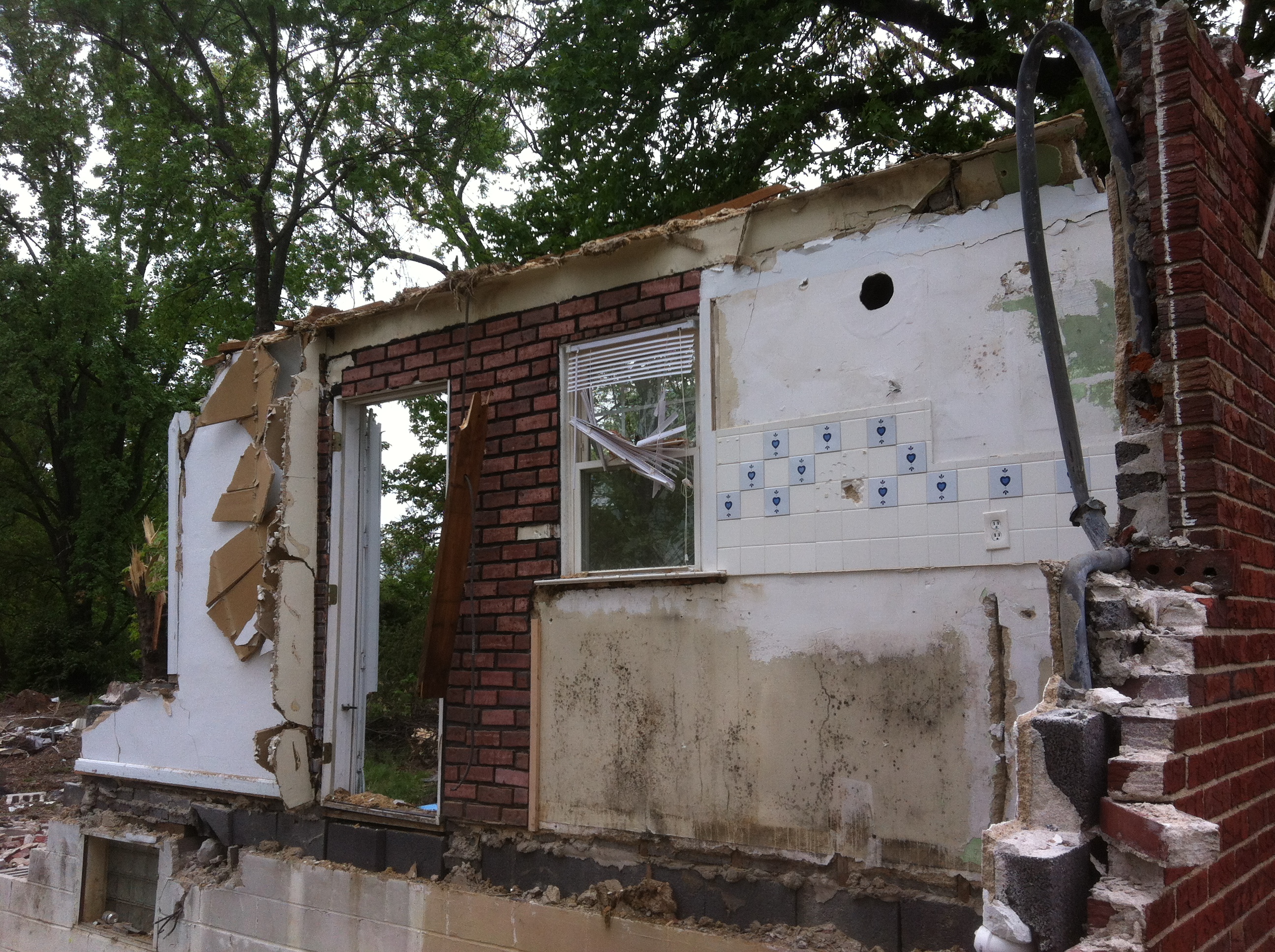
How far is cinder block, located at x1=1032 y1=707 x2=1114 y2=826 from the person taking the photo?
2.37 m

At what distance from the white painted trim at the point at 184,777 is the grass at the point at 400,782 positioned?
1300 mm

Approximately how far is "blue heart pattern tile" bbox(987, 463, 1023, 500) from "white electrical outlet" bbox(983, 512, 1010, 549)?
7cm

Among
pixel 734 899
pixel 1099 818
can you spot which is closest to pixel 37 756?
pixel 734 899

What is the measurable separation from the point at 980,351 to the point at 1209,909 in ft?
7.61

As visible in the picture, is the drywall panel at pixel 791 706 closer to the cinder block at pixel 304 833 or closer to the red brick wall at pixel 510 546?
the red brick wall at pixel 510 546

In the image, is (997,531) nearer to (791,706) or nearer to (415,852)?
(791,706)

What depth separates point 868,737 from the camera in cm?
443

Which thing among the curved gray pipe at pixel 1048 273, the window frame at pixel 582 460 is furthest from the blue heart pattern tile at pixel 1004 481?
the window frame at pixel 582 460

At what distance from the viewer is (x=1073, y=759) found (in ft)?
7.76

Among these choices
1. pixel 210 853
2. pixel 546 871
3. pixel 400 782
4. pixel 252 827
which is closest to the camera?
pixel 546 871

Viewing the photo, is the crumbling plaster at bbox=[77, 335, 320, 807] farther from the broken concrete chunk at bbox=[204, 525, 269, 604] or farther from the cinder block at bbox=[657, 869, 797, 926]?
the cinder block at bbox=[657, 869, 797, 926]

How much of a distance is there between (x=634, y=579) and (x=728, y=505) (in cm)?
63

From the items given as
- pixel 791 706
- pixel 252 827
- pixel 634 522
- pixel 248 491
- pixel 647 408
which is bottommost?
pixel 252 827

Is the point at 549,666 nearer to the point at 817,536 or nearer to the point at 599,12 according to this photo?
the point at 817,536
